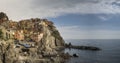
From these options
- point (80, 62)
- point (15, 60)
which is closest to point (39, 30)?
point (80, 62)

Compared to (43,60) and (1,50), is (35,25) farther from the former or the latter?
(1,50)

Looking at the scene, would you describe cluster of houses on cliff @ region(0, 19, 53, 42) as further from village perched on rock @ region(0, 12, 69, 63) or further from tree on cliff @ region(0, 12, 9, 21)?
tree on cliff @ region(0, 12, 9, 21)

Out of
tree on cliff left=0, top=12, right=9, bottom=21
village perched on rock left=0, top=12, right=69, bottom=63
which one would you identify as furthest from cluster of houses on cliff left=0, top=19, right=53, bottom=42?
tree on cliff left=0, top=12, right=9, bottom=21

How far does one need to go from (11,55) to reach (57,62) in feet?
99.9

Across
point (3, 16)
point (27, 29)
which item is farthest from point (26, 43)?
point (3, 16)

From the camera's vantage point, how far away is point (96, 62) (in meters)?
143

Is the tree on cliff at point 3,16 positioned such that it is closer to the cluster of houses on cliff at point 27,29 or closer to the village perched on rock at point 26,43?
the village perched on rock at point 26,43

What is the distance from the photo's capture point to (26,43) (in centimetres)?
15325

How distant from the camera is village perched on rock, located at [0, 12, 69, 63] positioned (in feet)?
335

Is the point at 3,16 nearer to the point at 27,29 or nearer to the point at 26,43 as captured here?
the point at 27,29

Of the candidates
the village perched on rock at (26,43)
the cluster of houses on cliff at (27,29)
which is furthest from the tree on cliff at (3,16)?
the cluster of houses on cliff at (27,29)

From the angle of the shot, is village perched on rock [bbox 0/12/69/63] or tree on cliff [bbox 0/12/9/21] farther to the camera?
tree on cliff [bbox 0/12/9/21]

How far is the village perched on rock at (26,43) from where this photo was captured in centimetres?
10219

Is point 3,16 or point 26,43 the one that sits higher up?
point 3,16
